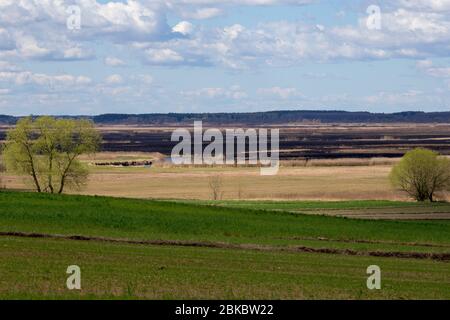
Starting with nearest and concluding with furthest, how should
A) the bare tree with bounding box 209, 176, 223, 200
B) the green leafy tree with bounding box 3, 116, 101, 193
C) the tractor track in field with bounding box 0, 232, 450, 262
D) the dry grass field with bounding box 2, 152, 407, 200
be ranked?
the tractor track in field with bounding box 0, 232, 450, 262 → the green leafy tree with bounding box 3, 116, 101, 193 → the bare tree with bounding box 209, 176, 223, 200 → the dry grass field with bounding box 2, 152, 407, 200

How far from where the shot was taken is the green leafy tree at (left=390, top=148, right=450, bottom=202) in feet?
290

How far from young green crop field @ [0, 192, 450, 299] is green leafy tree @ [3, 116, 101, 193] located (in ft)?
106

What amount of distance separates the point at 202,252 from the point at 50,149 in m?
51.8

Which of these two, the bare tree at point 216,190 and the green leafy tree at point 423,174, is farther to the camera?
the bare tree at point 216,190

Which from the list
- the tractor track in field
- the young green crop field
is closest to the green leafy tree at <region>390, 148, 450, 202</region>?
the young green crop field

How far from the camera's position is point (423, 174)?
88938 millimetres

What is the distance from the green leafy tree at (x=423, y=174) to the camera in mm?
88438

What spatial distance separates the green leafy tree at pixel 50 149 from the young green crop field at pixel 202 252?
32.2 metres

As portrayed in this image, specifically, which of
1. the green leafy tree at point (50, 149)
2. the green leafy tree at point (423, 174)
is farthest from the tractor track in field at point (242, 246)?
the green leafy tree at point (423, 174)
